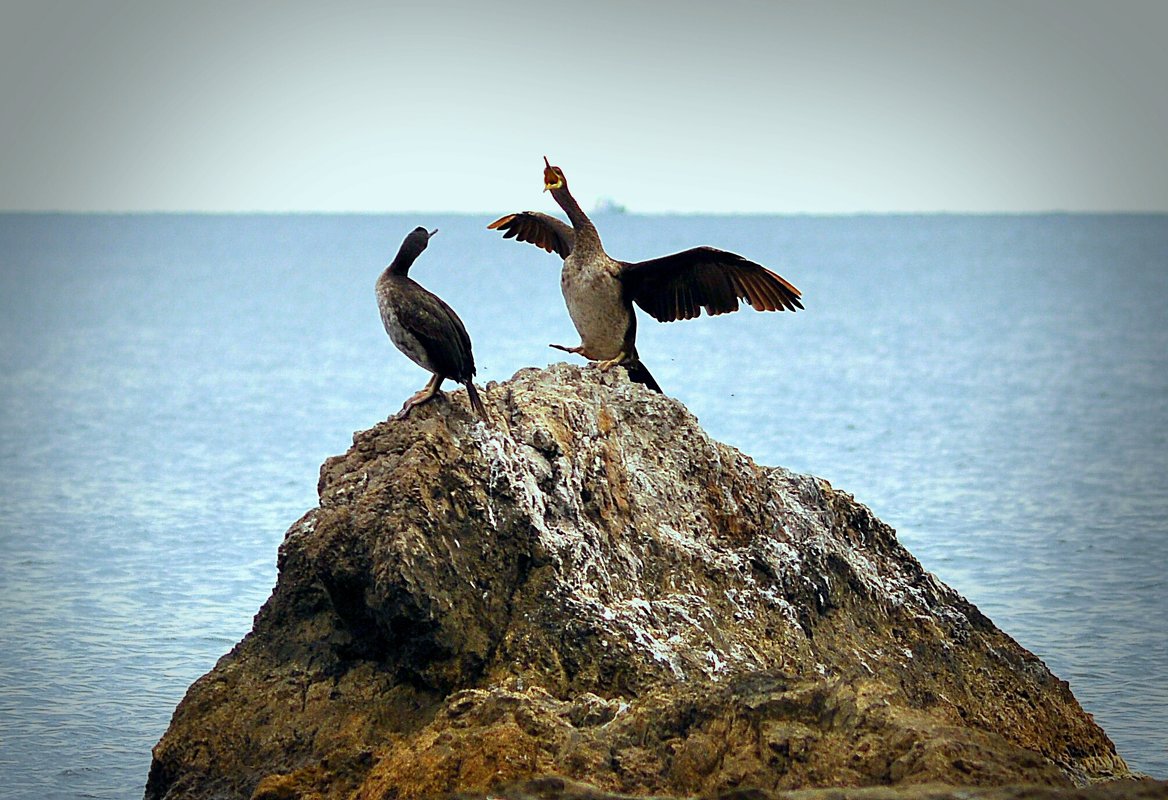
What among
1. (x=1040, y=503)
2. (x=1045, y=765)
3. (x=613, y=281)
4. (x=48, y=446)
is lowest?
(x=1045, y=765)

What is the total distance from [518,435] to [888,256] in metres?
132

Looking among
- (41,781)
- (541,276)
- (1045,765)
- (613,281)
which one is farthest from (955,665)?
(541,276)

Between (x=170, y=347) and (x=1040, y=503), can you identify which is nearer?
(x=1040, y=503)

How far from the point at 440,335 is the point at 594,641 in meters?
1.91

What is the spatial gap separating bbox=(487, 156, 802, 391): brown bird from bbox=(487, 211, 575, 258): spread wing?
13.9 inches

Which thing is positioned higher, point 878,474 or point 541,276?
point 541,276

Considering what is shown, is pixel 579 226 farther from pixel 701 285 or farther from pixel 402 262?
pixel 402 262

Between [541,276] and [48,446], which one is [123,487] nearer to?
[48,446]

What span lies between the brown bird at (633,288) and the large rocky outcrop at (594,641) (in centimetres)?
99

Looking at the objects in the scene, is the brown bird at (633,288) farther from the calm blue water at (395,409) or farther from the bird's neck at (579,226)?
the calm blue water at (395,409)

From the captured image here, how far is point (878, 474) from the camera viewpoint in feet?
86.7

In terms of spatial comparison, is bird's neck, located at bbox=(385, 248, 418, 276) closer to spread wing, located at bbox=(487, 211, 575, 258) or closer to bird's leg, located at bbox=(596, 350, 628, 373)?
bird's leg, located at bbox=(596, 350, 628, 373)

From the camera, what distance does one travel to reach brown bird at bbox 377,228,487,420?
9883 millimetres

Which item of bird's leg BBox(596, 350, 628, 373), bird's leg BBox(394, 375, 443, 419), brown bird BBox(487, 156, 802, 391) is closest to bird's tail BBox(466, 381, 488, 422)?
bird's leg BBox(394, 375, 443, 419)
